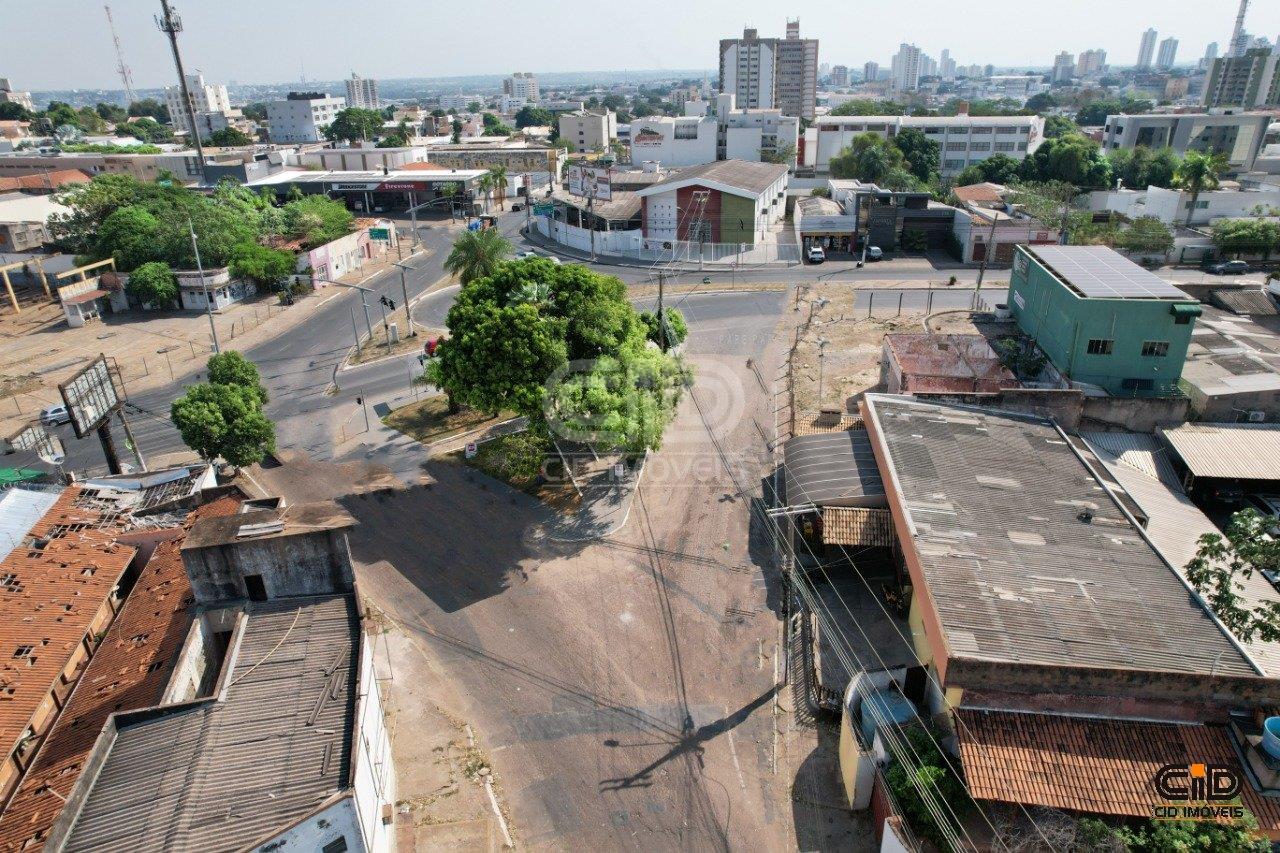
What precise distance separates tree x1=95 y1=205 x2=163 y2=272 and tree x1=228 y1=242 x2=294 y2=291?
6.94 meters

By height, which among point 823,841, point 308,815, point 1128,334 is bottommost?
point 823,841

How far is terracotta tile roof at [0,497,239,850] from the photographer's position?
17531mm

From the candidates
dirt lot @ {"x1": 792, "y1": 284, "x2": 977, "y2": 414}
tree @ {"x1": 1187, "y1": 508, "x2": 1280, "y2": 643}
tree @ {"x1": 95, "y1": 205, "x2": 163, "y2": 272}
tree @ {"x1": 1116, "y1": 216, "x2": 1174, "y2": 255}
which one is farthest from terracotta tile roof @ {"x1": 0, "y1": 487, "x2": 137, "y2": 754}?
tree @ {"x1": 1116, "y1": 216, "x2": 1174, "y2": 255}

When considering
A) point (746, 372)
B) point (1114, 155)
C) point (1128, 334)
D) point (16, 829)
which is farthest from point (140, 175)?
point (1114, 155)

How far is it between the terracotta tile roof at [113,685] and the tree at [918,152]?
96.5 metres

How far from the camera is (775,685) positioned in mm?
22719

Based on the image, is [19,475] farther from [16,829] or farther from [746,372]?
[746,372]

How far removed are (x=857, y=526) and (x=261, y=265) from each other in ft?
174

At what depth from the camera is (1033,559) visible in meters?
21.5

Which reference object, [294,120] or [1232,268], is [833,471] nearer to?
[1232,268]

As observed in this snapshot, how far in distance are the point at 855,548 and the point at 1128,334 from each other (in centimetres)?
1612

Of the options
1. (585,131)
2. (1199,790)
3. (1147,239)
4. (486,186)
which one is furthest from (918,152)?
(1199,790)

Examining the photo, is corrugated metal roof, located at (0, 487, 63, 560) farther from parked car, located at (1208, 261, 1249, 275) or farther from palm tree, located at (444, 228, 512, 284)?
parked car, located at (1208, 261, 1249, 275)

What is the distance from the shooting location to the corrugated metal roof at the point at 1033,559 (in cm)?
1806
